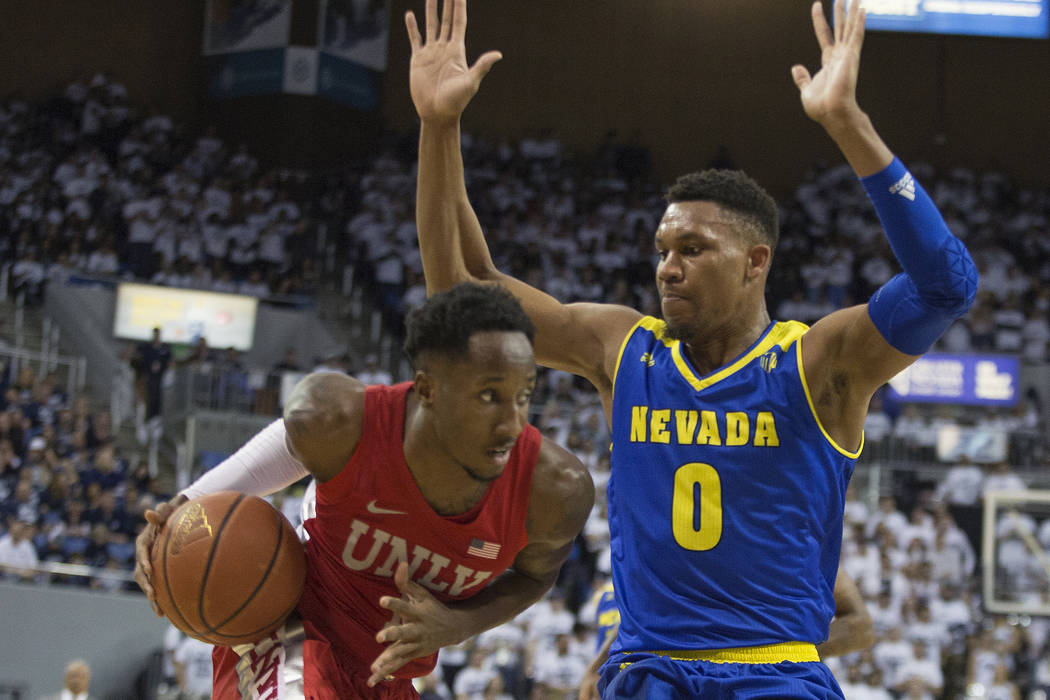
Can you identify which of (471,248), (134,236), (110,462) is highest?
(134,236)

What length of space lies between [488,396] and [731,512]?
0.69 meters

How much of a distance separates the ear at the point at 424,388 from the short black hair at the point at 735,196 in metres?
0.88

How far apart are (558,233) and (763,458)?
15.6 meters

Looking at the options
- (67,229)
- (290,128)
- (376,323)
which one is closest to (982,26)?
(376,323)

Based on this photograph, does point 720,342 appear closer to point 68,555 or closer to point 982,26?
point 68,555

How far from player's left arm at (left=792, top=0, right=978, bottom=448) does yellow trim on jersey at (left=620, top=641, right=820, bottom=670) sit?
54 centimetres

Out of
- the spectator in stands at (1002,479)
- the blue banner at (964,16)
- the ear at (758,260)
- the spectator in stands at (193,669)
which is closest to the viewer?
the ear at (758,260)

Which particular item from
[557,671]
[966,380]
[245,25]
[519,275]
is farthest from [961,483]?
[245,25]

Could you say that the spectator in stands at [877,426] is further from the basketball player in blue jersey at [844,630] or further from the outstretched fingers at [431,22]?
the outstretched fingers at [431,22]

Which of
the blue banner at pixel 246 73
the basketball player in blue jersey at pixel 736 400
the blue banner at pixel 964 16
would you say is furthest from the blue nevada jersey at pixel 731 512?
the blue banner at pixel 246 73

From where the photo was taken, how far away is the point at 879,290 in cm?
310

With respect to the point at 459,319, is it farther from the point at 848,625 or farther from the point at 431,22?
the point at 848,625

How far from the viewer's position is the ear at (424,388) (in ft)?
10.2

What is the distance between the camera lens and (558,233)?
1866cm
